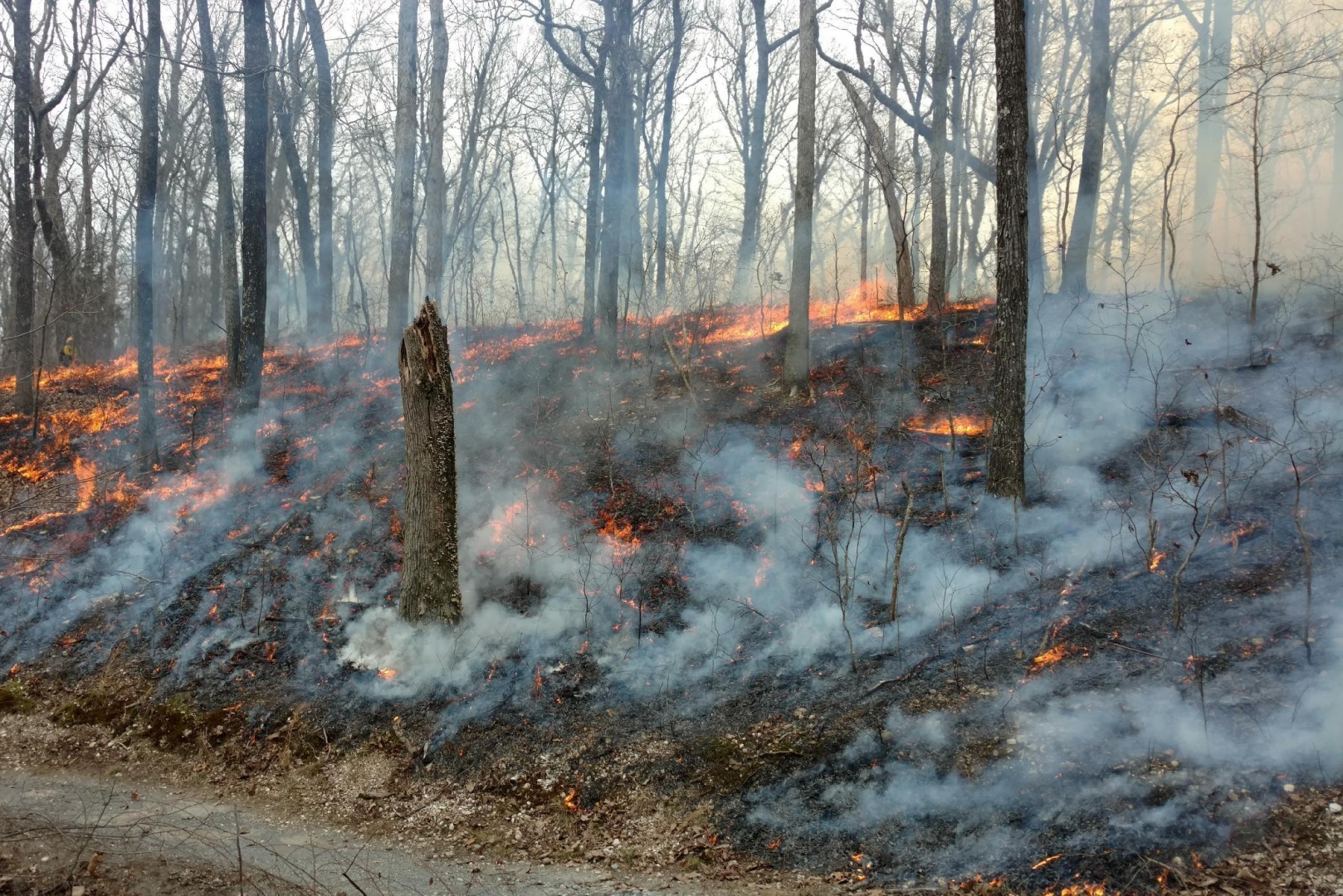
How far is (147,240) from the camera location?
36.5 feet

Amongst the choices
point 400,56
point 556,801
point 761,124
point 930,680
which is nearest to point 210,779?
point 556,801

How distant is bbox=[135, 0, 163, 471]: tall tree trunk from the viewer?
35.2 ft

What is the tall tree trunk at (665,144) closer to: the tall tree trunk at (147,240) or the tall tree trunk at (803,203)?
the tall tree trunk at (803,203)

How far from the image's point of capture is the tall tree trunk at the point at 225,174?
1237 cm

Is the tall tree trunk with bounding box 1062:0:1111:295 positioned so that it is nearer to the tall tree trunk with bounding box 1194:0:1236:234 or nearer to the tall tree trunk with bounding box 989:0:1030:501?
the tall tree trunk with bounding box 989:0:1030:501

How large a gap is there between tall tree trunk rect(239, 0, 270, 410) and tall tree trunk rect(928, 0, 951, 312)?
11863 mm

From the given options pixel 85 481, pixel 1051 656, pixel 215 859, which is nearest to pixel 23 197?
pixel 85 481

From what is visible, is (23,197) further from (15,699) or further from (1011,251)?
(1011,251)

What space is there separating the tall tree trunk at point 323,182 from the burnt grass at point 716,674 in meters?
8.61

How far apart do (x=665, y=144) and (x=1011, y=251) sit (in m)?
16.6

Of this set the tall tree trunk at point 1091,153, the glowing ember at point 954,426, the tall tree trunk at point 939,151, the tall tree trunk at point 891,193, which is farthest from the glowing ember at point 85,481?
the tall tree trunk at point 1091,153

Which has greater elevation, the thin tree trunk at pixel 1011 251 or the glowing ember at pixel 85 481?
the thin tree trunk at pixel 1011 251

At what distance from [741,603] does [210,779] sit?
4.93 meters

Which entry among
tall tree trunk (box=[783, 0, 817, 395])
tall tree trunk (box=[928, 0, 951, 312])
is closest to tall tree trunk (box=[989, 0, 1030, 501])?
tall tree trunk (box=[783, 0, 817, 395])
